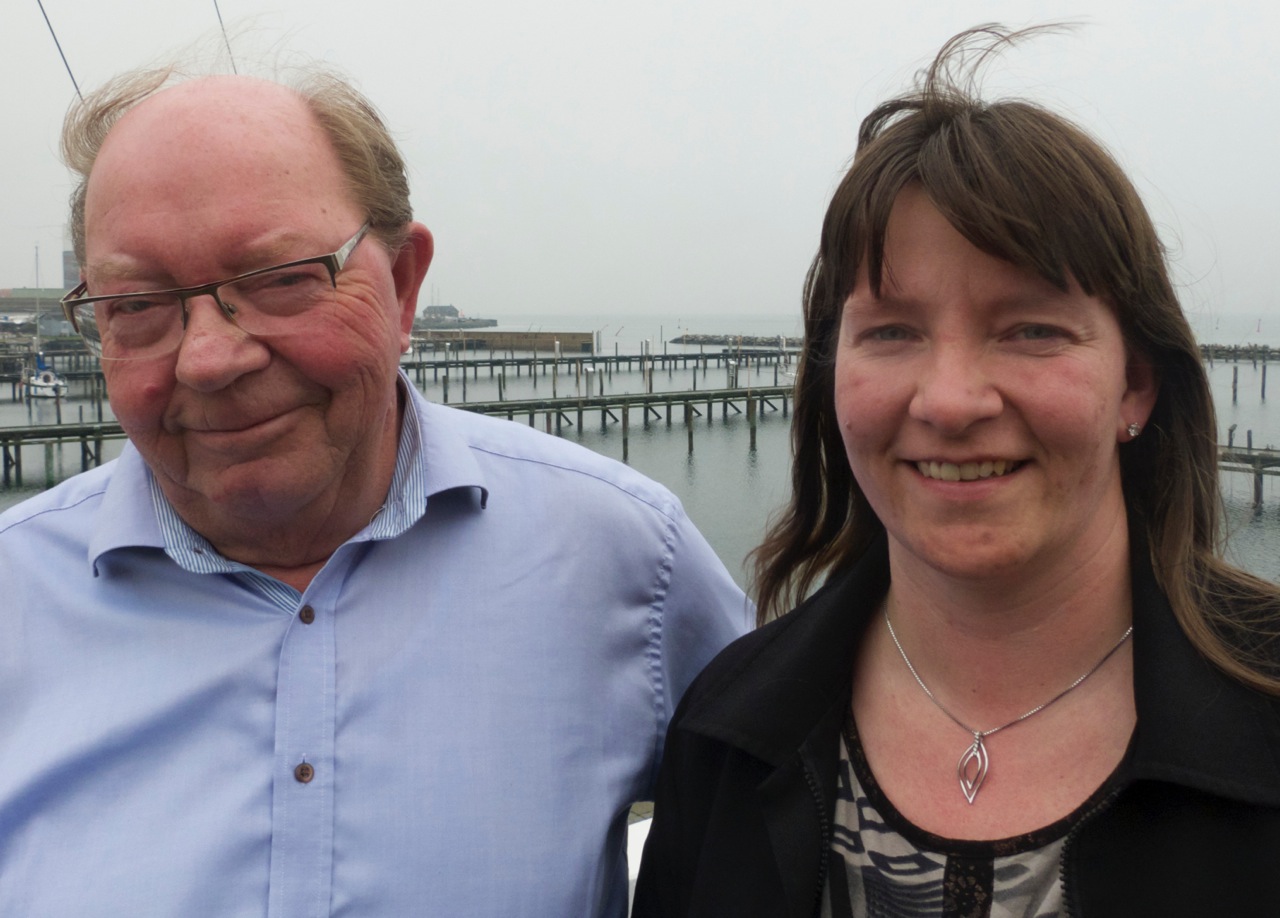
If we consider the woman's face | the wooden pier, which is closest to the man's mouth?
the woman's face

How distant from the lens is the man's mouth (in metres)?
1.69

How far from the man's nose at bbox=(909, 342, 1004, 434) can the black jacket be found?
457mm

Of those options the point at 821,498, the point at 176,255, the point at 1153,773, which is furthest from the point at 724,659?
the point at 176,255

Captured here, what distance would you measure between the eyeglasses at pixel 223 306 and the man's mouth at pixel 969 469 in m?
1.15

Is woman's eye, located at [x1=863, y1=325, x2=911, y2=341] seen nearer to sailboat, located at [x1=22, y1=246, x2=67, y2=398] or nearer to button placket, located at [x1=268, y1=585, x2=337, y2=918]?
button placket, located at [x1=268, y1=585, x2=337, y2=918]

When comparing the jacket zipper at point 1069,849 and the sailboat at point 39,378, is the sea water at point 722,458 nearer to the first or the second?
the sailboat at point 39,378

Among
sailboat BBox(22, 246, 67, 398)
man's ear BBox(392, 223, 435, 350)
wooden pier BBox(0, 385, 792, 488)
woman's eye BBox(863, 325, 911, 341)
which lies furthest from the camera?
sailboat BBox(22, 246, 67, 398)

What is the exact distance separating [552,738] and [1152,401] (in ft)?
4.22

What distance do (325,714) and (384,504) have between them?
1.48 feet

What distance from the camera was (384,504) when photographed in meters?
2.25

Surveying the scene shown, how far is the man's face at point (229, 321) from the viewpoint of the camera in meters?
1.95

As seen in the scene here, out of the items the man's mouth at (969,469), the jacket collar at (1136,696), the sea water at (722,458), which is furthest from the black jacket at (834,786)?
the sea water at (722,458)

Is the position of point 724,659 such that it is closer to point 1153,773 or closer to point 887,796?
point 887,796

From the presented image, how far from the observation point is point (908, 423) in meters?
1.77
